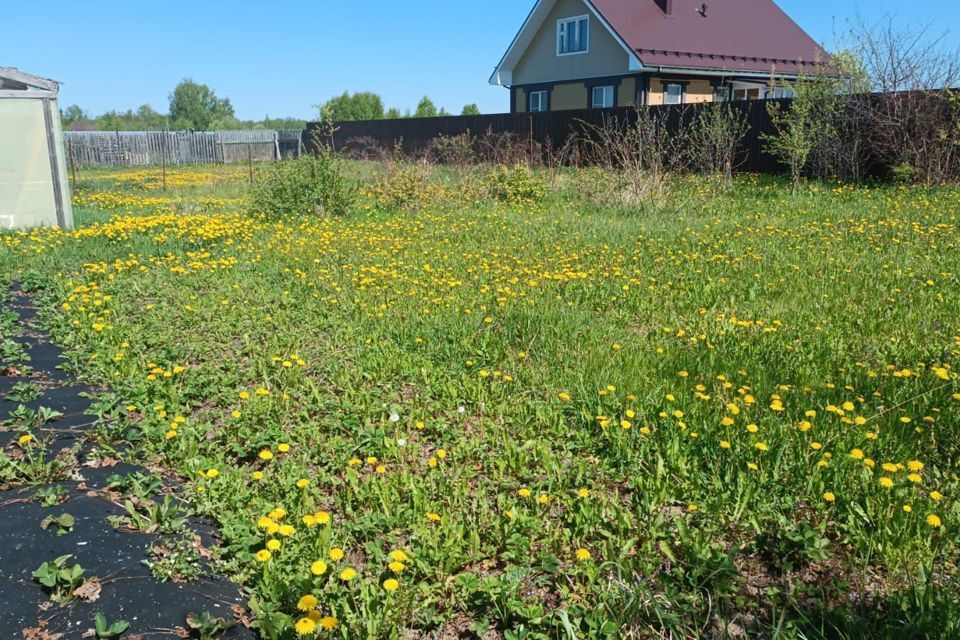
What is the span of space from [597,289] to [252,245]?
15.8 ft

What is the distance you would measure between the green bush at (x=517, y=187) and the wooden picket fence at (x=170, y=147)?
21278mm

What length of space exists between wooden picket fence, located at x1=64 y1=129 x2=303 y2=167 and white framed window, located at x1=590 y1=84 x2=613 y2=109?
13834mm

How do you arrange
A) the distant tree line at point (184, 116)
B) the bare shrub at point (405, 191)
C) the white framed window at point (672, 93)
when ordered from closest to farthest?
the bare shrub at point (405, 191)
the white framed window at point (672, 93)
the distant tree line at point (184, 116)

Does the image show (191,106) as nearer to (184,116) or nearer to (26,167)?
(184,116)

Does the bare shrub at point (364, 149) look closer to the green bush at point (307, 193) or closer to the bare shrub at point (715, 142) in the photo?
the bare shrub at point (715, 142)

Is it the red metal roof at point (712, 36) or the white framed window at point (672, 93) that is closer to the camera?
the red metal roof at point (712, 36)

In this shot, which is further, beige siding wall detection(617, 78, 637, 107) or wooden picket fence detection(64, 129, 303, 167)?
wooden picket fence detection(64, 129, 303, 167)

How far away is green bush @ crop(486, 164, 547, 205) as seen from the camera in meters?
13.0

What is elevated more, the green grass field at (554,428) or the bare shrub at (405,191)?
the bare shrub at (405,191)

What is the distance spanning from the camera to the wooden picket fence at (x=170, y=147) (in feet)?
108

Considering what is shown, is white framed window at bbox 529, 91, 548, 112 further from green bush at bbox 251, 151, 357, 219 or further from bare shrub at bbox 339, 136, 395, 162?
green bush at bbox 251, 151, 357, 219

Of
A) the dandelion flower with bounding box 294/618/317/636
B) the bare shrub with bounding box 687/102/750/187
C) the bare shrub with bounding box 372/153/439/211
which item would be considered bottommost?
the dandelion flower with bounding box 294/618/317/636

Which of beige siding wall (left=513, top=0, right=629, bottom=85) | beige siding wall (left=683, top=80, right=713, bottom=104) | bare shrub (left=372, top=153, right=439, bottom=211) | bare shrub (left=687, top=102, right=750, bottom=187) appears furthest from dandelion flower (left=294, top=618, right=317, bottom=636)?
beige siding wall (left=683, top=80, right=713, bottom=104)

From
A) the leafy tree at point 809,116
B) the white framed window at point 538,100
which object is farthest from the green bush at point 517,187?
the white framed window at point 538,100
